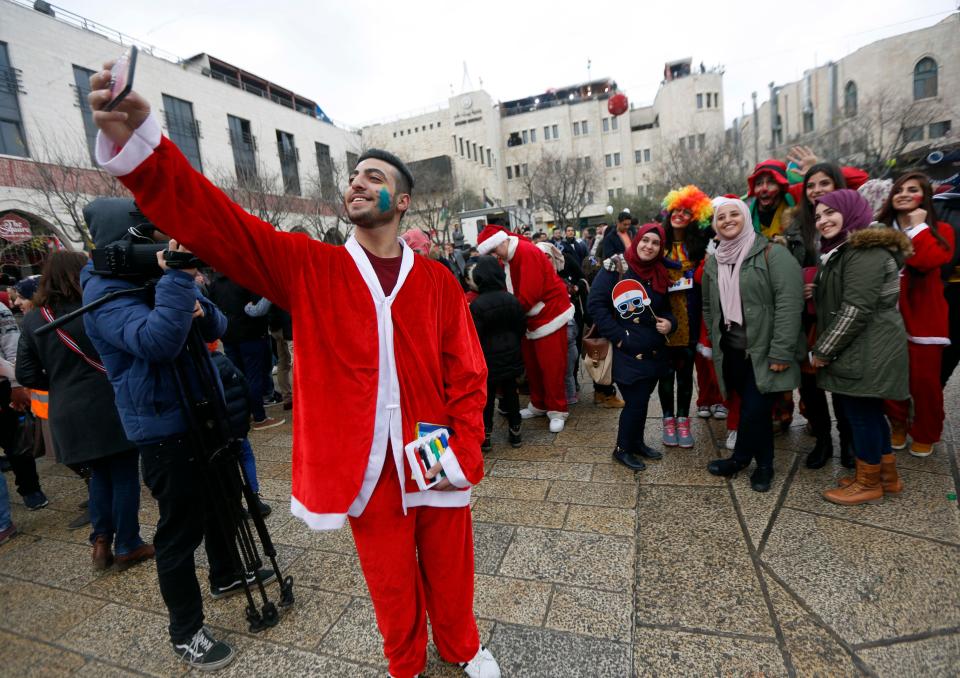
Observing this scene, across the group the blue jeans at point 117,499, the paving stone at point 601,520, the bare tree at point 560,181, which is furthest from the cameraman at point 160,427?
the bare tree at point 560,181

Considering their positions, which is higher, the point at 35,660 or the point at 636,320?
the point at 636,320

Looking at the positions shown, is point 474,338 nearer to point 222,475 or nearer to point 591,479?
point 222,475

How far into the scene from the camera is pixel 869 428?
2.90 meters

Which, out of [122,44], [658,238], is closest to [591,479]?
[658,238]

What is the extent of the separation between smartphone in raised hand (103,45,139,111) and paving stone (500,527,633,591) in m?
2.60

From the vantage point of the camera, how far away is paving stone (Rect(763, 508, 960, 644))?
6.80 ft

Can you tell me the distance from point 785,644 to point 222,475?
262 centimetres

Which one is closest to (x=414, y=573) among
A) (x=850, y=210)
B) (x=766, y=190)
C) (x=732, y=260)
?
(x=732, y=260)

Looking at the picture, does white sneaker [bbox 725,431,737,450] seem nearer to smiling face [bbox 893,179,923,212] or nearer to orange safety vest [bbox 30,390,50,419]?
smiling face [bbox 893,179,923,212]

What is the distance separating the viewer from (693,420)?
464cm

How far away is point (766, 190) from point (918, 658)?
3273 millimetres

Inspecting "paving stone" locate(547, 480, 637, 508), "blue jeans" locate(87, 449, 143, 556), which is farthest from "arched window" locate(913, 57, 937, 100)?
"blue jeans" locate(87, 449, 143, 556)

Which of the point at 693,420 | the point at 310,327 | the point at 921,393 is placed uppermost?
the point at 310,327

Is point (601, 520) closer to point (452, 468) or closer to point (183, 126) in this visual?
point (452, 468)
